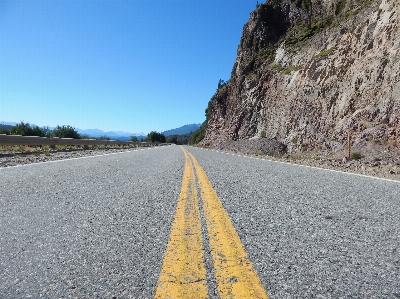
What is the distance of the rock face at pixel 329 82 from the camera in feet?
49.1

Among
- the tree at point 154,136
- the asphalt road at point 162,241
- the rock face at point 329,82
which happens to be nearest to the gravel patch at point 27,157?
the asphalt road at point 162,241

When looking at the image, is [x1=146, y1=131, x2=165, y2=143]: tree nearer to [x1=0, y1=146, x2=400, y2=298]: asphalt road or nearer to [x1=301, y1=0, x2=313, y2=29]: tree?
[x1=301, y1=0, x2=313, y2=29]: tree

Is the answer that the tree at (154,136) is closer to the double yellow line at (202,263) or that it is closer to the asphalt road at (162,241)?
the asphalt road at (162,241)

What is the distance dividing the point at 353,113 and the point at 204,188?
1540 cm

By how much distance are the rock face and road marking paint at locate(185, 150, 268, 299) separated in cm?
1316

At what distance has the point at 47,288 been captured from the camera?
1585 millimetres

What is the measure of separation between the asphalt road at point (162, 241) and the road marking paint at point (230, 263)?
0.05 m

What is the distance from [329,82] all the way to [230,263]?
2203 cm

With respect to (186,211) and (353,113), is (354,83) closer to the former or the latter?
(353,113)

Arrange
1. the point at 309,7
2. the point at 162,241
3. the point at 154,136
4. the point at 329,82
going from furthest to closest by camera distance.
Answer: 1. the point at 154,136
2. the point at 309,7
3. the point at 329,82
4. the point at 162,241

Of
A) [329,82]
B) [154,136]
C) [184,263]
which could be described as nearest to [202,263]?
[184,263]

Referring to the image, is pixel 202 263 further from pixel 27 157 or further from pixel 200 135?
pixel 200 135

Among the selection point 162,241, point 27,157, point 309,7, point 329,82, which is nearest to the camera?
point 162,241

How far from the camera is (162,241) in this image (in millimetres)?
2240
